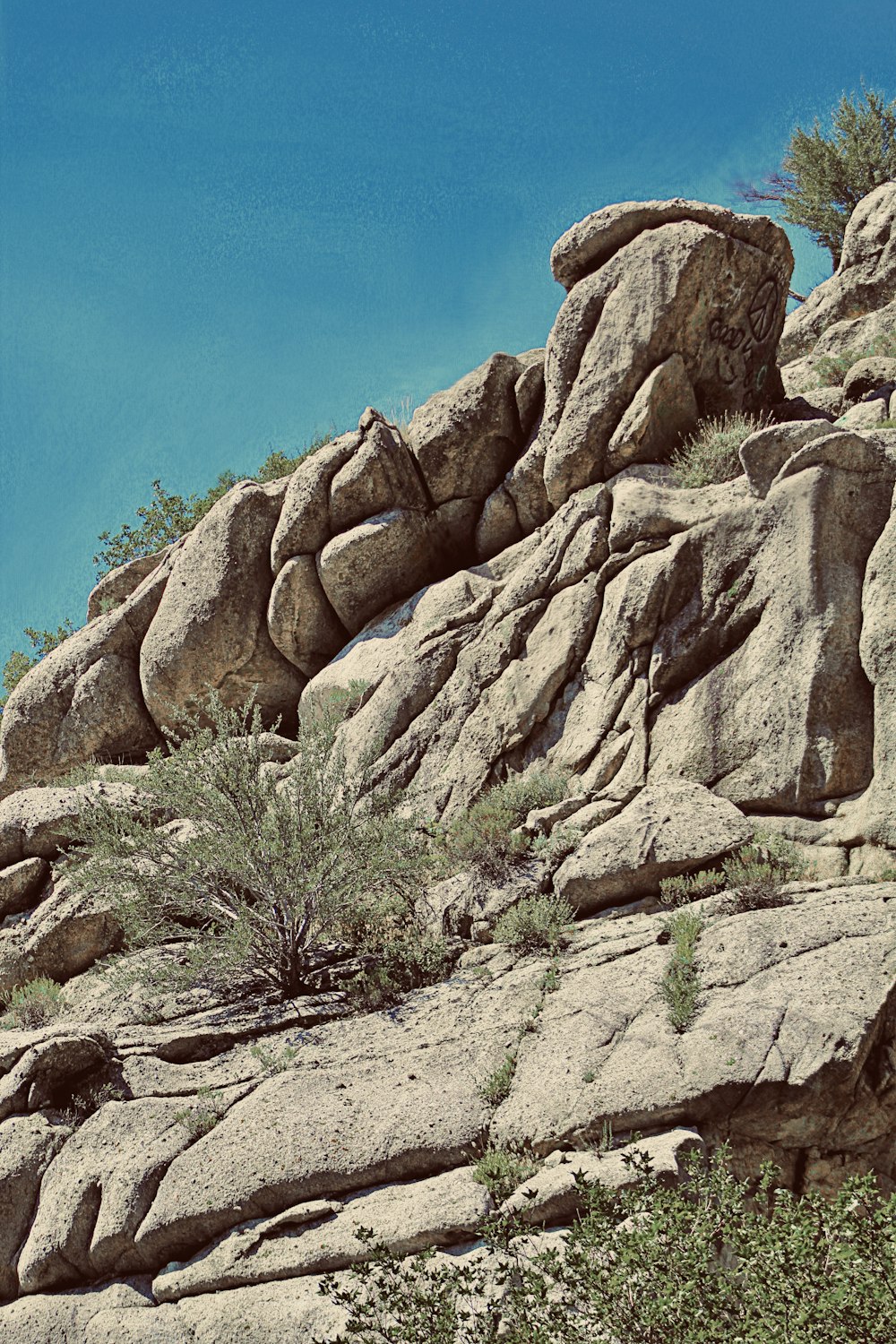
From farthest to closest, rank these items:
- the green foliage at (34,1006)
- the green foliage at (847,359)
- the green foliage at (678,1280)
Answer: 1. the green foliage at (847,359)
2. the green foliage at (34,1006)
3. the green foliage at (678,1280)

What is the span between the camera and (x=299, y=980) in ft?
34.5

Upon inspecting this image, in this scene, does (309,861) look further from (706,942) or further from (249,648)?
(249,648)

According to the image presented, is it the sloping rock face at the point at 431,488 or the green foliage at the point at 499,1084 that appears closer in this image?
the green foliage at the point at 499,1084

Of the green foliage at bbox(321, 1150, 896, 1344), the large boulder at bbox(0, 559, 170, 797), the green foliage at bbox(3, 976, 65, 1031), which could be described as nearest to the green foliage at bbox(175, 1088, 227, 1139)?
the green foliage at bbox(321, 1150, 896, 1344)

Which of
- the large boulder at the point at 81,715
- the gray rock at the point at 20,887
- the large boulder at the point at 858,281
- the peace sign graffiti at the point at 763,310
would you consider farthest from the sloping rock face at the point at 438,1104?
the large boulder at the point at 858,281

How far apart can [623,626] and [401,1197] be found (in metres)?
6.66

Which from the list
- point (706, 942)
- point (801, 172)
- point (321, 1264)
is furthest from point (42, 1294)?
point (801, 172)

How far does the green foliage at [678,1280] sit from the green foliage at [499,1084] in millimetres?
1520

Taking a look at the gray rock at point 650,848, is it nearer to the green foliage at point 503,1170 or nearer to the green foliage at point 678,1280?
the green foliage at point 503,1170

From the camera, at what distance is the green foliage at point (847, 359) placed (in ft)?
58.6

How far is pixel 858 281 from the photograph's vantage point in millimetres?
21297

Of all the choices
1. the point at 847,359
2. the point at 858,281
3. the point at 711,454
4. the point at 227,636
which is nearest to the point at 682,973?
the point at 711,454

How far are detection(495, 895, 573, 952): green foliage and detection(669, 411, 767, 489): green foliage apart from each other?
20.2 feet

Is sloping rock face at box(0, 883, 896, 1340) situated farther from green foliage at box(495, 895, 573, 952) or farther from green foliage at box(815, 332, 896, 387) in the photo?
green foliage at box(815, 332, 896, 387)
